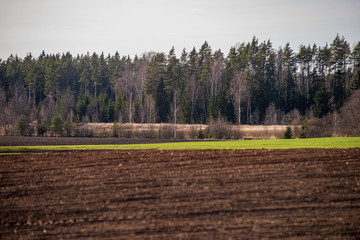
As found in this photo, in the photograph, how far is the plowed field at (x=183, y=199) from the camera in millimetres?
8655

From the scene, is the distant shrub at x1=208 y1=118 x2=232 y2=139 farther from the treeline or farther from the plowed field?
the plowed field

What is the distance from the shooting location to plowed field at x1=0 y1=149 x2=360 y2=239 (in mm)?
8655

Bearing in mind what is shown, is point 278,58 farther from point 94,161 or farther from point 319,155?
point 94,161

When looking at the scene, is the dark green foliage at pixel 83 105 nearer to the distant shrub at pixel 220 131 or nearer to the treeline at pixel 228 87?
the treeline at pixel 228 87

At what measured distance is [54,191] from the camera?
39.8 feet

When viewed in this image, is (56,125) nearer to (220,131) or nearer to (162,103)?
(220,131)

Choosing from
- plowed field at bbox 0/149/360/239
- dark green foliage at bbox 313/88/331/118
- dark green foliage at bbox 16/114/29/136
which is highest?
dark green foliage at bbox 313/88/331/118

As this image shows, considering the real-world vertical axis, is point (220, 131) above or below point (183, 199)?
above

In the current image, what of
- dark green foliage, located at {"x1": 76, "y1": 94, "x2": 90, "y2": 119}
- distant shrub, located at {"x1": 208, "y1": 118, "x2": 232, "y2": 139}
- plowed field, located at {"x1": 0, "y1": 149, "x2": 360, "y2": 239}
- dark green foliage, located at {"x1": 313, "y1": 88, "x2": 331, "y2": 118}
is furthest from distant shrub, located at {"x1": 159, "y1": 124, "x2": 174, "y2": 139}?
dark green foliage, located at {"x1": 76, "y1": 94, "x2": 90, "y2": 119}

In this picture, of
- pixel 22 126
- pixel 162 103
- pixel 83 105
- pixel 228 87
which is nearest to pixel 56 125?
pixel 22 126

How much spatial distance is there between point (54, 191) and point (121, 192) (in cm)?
266

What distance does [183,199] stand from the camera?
435 inches

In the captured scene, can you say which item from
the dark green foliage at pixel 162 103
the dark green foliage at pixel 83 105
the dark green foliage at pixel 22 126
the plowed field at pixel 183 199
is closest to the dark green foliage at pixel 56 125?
the dark green foliage at pixel 22 126

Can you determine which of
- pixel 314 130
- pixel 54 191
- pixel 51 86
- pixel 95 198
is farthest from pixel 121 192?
pixel 51 86
